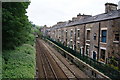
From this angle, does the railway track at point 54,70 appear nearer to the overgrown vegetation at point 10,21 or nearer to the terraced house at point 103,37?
the terraced house at point 103,37

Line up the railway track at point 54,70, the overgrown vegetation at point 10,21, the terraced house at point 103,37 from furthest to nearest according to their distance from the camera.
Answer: the railway track at point 54,70 < the terraced house at point 103,37 < the overgrown vegetation at point 10,21

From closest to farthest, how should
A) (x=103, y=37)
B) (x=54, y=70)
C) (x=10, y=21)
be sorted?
(x=10, y=21) < (x=103, y=37) < (x=54, y=70)

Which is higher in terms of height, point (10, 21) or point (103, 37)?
point (10, 21)

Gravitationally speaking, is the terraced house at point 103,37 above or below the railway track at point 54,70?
above

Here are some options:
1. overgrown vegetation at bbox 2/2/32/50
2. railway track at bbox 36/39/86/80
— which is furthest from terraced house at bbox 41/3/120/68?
overgrown vegetation at bbox 2/2/32/50

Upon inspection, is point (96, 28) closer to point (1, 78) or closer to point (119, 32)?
point (119, 32)

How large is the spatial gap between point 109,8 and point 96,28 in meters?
4.02

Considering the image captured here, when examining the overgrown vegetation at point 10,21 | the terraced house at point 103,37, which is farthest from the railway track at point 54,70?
the overgrown vegetation at point 10,21

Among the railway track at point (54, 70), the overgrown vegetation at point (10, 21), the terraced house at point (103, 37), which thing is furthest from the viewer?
the railway track at point (54, 70)

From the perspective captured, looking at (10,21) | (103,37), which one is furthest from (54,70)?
(10,21)

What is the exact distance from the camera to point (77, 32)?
956 inches

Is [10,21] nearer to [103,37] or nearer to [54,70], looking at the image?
[54,70]

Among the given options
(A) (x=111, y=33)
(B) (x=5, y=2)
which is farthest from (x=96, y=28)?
(B) (x=5, y=2)

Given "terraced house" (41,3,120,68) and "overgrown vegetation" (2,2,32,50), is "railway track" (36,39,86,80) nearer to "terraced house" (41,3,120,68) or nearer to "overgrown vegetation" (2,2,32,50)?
"terraced house" (41,3,120,68)
